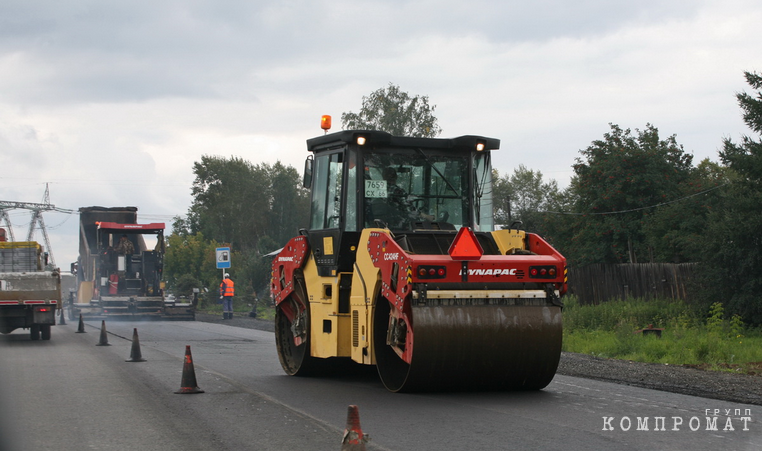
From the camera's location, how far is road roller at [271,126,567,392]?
945 centimetres

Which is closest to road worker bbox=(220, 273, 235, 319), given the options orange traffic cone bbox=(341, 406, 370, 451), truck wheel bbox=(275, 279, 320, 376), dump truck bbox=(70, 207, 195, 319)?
dump truck bbox=(70, 207, 195, 319)

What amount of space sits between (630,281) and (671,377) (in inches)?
644

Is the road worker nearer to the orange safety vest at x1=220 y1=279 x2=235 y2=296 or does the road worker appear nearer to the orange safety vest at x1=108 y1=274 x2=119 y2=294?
the orange safety vest at x1=220 y1=279 x2=235 y2=296

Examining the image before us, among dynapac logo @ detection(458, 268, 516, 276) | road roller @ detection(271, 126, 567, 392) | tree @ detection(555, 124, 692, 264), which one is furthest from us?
tree @ detection(555, 124, 692, 264)

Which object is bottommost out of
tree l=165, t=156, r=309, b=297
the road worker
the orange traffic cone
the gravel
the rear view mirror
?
the gravel

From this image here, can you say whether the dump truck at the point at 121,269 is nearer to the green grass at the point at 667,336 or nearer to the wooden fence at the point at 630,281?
the wooden fence at the point at 630,281

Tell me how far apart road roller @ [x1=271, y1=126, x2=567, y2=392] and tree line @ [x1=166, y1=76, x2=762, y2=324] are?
1.30 meters

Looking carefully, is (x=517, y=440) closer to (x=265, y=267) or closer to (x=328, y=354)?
(x=328, y=354)

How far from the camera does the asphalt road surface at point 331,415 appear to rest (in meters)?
7.36

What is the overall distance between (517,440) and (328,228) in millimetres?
5225

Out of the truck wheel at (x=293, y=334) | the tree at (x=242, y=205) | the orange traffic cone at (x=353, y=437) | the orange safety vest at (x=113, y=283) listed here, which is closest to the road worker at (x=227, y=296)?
the orange safety vest at (x=113, y=283)

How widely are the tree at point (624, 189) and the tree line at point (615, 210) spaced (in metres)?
0.05

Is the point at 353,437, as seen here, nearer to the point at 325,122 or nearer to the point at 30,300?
the point at 325,122

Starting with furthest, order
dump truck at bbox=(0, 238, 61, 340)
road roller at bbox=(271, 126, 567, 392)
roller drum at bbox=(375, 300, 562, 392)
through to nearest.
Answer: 1. dump truck at bbox=(0, 238, 61, 340)
2. road roller at bbox=(271, 126, 567, 392)
3. roller drum at bbox=(375, 300, 562, 392)
